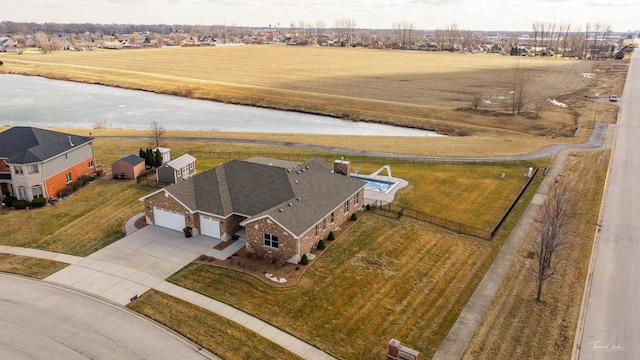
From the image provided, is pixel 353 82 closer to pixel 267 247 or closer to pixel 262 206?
pixel 262 206

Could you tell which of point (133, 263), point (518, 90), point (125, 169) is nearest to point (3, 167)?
point (125, 169)

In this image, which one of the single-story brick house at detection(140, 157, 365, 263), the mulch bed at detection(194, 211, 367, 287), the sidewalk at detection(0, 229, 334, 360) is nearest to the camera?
the sidewalk at detection(0, 229, 334, 360)

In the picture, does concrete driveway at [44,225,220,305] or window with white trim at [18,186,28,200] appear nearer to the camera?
concrete driveway at [44,225,220,305]

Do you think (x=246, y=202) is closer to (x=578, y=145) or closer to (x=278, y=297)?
(x=278, y=297)

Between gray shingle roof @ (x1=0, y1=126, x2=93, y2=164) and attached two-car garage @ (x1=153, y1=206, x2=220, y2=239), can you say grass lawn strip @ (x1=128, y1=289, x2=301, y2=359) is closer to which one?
attached two-car garage @ (x1=153, y1=206, x2=220, y2=239)

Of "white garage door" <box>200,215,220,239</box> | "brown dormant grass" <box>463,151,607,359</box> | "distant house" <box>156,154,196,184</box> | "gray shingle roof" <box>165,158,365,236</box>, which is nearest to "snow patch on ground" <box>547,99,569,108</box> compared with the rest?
"brown dormant grass" <box>463,151,607,359</box>

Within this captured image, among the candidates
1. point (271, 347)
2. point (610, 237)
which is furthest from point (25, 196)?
point (610, 237)

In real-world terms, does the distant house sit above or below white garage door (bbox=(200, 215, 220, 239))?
above
